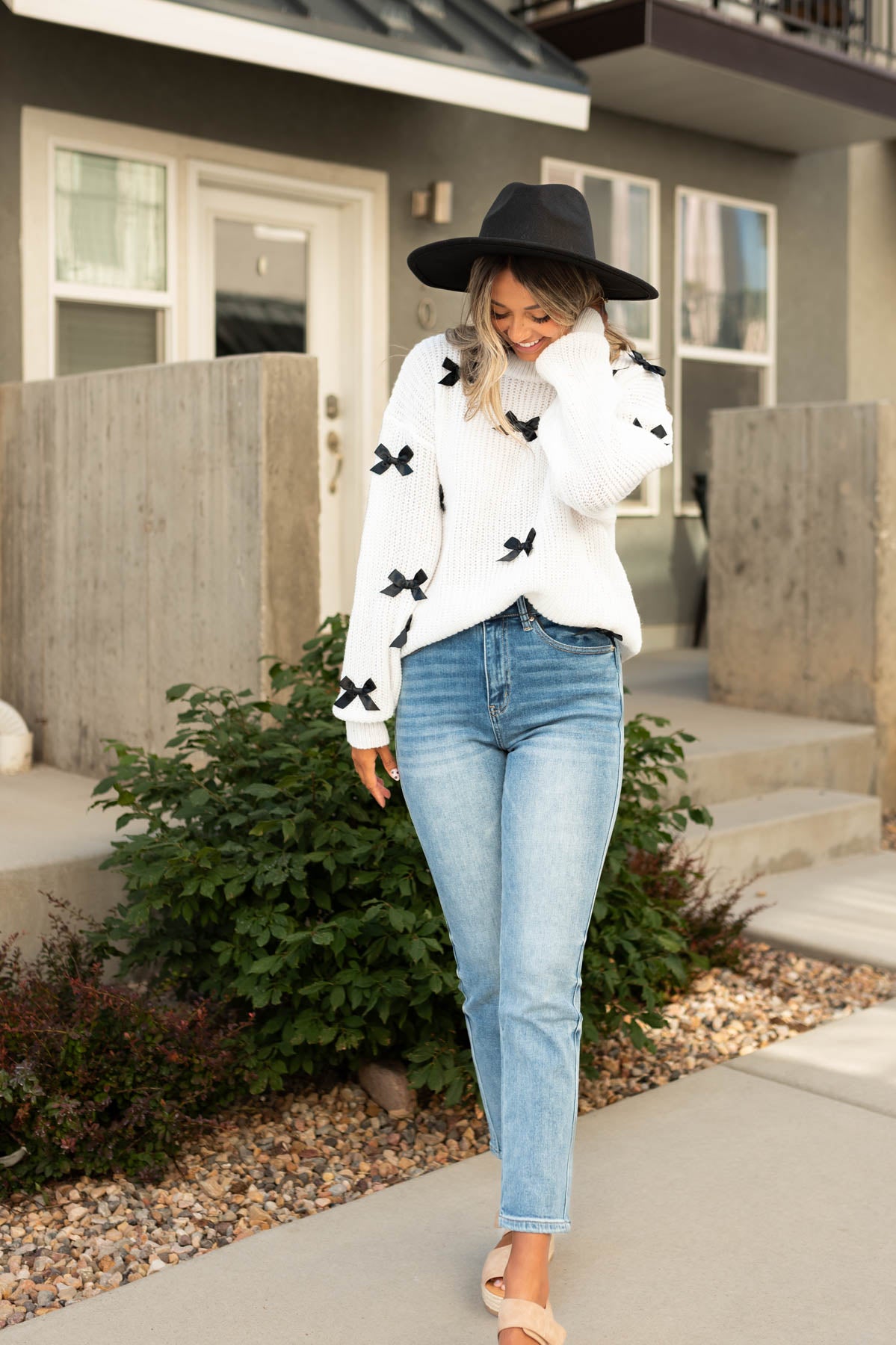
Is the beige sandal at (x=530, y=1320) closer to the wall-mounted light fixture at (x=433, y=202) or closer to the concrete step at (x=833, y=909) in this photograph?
the concrete step at (x=833, y=909)

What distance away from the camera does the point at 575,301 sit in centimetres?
244

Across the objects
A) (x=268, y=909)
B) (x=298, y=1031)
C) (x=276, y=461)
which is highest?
(x=276, y=461)

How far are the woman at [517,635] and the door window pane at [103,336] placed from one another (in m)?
4.33

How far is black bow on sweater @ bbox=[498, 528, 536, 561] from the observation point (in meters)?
2.38

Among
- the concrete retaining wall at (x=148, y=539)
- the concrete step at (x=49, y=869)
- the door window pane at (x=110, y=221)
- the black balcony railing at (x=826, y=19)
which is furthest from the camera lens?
the black balcony railing at (x=826, y=19)

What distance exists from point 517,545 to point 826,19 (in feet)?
29.6

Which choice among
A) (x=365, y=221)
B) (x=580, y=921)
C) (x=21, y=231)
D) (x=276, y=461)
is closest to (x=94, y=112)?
(x=21, y=231)

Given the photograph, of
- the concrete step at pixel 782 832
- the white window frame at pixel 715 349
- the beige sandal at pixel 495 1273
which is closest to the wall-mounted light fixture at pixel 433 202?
the white window frame at pixel 715 349

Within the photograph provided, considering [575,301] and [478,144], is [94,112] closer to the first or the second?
[478,144]

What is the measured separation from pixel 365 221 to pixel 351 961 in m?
5.24

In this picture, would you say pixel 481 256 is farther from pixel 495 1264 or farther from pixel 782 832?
pixel 782 832

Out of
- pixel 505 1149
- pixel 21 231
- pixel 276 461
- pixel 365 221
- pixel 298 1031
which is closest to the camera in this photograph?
pixel 505 1149

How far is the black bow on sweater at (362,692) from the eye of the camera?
8.23ft

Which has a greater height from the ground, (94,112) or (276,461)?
(94,112)
